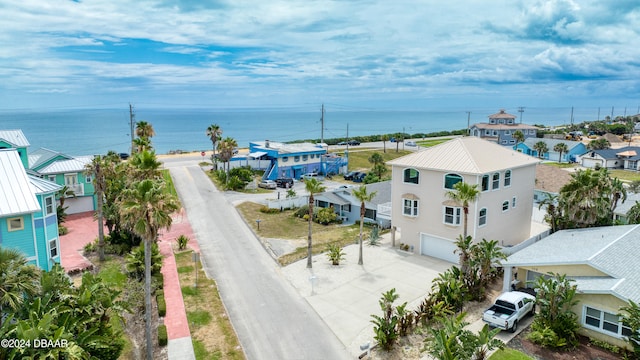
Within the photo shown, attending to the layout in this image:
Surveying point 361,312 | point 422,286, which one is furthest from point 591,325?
point 361,312

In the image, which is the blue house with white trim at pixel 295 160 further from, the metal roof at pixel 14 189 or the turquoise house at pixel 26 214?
the metal roof at pixel 14 189

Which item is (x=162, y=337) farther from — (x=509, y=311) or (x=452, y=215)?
(x=452, y=215)

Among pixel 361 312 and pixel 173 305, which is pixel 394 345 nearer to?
pixel 361 312

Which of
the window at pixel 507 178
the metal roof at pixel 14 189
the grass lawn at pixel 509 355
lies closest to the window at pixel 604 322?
the grass lawn at pixel 509 355

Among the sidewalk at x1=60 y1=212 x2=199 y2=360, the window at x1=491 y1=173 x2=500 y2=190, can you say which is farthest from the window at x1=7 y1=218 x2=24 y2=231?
the window at x1=491 y1=173 x2=500 y2=190

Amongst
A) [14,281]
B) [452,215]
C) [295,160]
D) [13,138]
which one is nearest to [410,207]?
[452,215]

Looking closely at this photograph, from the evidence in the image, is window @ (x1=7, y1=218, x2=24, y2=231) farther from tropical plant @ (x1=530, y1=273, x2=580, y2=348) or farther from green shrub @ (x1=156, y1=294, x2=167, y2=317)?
tropical plant @ (x1=530, y1=273, x2=580, y2=348)
